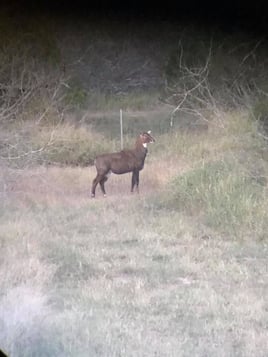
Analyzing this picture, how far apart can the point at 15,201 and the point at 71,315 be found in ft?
1.01

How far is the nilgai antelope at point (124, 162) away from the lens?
1.70 meters

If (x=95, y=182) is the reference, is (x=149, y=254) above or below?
below

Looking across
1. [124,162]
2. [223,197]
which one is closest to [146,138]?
[124,162]

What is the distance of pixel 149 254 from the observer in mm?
1572

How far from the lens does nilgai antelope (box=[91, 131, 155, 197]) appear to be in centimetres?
170

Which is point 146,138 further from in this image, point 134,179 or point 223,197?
point 223,197

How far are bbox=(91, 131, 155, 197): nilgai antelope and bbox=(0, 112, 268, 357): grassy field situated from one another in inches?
0.7

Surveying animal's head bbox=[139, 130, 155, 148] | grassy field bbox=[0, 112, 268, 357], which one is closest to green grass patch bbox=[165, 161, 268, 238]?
grassy field bbox=[0, 112, 268, 357]

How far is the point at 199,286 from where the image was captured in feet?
5.00

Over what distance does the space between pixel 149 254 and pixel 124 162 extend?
0.25 metres

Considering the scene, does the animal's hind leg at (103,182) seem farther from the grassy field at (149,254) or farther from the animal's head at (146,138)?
the animal's head at (146,138)

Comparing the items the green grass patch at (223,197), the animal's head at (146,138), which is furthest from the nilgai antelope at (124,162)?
the green grass patch at (223,197)

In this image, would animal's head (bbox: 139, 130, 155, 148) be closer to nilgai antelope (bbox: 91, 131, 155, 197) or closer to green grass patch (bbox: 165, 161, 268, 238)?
nilgai antelope (bbox: 91, 131, 155, 197)

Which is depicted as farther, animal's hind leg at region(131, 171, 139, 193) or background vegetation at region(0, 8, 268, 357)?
animal's hind leg at region(131, 171, 139, 193)
